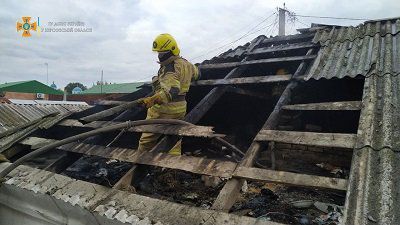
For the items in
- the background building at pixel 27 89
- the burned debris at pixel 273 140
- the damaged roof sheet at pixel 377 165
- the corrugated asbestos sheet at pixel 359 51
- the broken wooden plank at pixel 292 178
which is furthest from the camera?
the background building at pixel 27 89

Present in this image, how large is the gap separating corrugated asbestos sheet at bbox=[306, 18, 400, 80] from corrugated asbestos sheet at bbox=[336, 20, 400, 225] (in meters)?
0.01

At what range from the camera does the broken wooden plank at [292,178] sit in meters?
1.86

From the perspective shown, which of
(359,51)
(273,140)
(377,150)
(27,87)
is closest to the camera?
(377,150)

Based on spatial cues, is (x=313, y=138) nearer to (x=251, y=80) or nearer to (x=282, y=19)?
(x=251, y=80)

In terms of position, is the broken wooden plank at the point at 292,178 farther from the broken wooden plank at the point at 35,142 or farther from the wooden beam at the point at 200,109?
the broken wooden plank at the point at 35,142

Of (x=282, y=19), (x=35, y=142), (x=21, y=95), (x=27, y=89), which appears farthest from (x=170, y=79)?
(x=27, y=89)

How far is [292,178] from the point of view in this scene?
199 cm

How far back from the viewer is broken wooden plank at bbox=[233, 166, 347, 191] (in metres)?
1.86

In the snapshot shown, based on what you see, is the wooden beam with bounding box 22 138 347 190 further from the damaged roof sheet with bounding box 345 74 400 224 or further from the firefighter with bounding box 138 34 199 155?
the firefighter with bounding box 138 34 199 155

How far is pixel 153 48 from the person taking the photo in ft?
12.3

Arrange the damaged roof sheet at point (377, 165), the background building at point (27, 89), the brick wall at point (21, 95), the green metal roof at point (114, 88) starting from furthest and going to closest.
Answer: the green metal roof at point (114, 88), the background building at point (27, 89), the brick wall at point (21, 95), the damaged roof sheet at point (377, 165)

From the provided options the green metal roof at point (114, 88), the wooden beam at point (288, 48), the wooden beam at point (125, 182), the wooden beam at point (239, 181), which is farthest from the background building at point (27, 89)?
the wooden beam at point (239, 181)

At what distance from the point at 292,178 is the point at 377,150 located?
24.7 inches

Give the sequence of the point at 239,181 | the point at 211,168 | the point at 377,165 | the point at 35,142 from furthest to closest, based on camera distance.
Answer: the point at 35,142 < the point at 211,168 < the point at 239,181 < the point at 377,165
